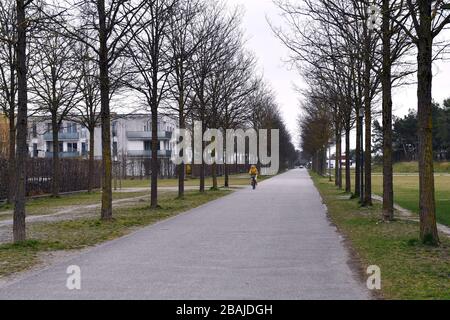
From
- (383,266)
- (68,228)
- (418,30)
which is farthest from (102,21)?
(383,266)

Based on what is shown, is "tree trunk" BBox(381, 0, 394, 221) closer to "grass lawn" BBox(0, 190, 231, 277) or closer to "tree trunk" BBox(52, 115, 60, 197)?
"grass lawn" BBox(0, 190, 231, 277)

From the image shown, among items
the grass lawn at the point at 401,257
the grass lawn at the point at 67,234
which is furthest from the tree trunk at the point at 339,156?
the grass lawn at the point at 401,257

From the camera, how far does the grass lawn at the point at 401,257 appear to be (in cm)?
732

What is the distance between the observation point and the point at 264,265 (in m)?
9.09

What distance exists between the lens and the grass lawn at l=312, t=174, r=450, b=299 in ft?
24.0

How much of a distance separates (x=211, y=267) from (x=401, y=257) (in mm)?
3229

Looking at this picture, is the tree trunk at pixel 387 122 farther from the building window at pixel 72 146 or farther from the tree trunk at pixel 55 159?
the building window at pixel 72 146

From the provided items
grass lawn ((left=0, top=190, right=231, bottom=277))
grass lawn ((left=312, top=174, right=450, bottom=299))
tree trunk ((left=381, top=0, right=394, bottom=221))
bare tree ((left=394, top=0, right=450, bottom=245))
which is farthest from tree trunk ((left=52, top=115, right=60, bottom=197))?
bare tree ((left=394, top=0, right=450, bottom=245))

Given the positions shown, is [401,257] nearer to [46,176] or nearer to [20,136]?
[20,136]

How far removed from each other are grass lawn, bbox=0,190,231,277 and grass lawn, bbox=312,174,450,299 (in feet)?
17.6

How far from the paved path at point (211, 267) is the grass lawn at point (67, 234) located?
2.21 feet

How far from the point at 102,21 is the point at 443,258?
10.9 metres

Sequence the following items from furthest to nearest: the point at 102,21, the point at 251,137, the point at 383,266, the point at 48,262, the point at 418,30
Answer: the point at 251,137 < the point at 102,21 < the point at 418,30 < the point at 48,262 < the point at 383,266
